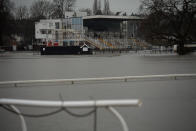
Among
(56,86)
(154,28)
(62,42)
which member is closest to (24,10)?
(62,42)

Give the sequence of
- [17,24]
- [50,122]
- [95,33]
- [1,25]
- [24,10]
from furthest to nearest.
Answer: [24,10]
[17,24]
[95,33]
[1,25]
[50,122]

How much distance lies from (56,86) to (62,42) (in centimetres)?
3672

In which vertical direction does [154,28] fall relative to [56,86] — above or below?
above

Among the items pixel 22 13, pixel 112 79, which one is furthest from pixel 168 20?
pixel 22 13

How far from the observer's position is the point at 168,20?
112ft

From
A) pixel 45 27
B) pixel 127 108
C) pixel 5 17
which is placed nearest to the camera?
pixel 127 108

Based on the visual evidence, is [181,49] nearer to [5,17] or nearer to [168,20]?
[168,20]

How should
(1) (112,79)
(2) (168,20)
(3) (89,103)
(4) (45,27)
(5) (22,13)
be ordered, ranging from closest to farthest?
(3) (89,103) → (1) (112,79) → (2) (168,20) → (4) (45,27) → (5) (22,13)

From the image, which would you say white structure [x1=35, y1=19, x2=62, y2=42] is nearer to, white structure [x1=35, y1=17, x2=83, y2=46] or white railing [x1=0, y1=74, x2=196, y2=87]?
white structure [x1=35, y1=17, x2=83, y2=46]

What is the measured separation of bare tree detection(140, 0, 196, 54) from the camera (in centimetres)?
3269

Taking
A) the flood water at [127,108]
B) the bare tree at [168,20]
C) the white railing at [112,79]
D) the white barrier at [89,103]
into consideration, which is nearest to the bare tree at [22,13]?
the bare tree at [168,20]

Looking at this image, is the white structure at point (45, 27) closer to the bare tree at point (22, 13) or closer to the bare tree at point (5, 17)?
the bare tree at point (5, 17)

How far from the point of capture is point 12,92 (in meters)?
8.25

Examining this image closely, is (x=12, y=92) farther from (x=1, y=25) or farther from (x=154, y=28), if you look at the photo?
(x=1, y=25)
